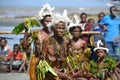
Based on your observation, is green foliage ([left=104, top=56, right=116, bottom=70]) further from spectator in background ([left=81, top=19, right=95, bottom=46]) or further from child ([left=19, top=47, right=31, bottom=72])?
child ([left=19, top=47, right=31, bottom=72])

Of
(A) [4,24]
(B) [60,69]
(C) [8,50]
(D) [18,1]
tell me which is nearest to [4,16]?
(A) [4,24]

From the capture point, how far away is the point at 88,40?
14242 mm

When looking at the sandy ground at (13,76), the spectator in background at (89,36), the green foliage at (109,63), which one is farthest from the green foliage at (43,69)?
the spectator in background at (89,36)

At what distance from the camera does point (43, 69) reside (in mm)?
9234

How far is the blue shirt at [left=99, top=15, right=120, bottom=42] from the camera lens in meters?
14.1

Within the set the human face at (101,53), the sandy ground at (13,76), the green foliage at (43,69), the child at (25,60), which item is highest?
the green foliage at (43,69)

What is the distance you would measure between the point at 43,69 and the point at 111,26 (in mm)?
5186

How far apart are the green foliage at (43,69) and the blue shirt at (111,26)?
4.94 m

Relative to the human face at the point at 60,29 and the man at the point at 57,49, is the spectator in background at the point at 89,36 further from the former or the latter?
the human face at the point at 60,29

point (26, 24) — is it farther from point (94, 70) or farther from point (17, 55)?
point (17, 55)

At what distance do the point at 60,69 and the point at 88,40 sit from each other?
16.3ft

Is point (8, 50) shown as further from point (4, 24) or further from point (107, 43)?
point (4, 24)

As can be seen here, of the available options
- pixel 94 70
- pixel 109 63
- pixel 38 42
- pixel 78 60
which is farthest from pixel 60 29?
pixel 109 63

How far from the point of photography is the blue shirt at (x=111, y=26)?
46.2 ft
